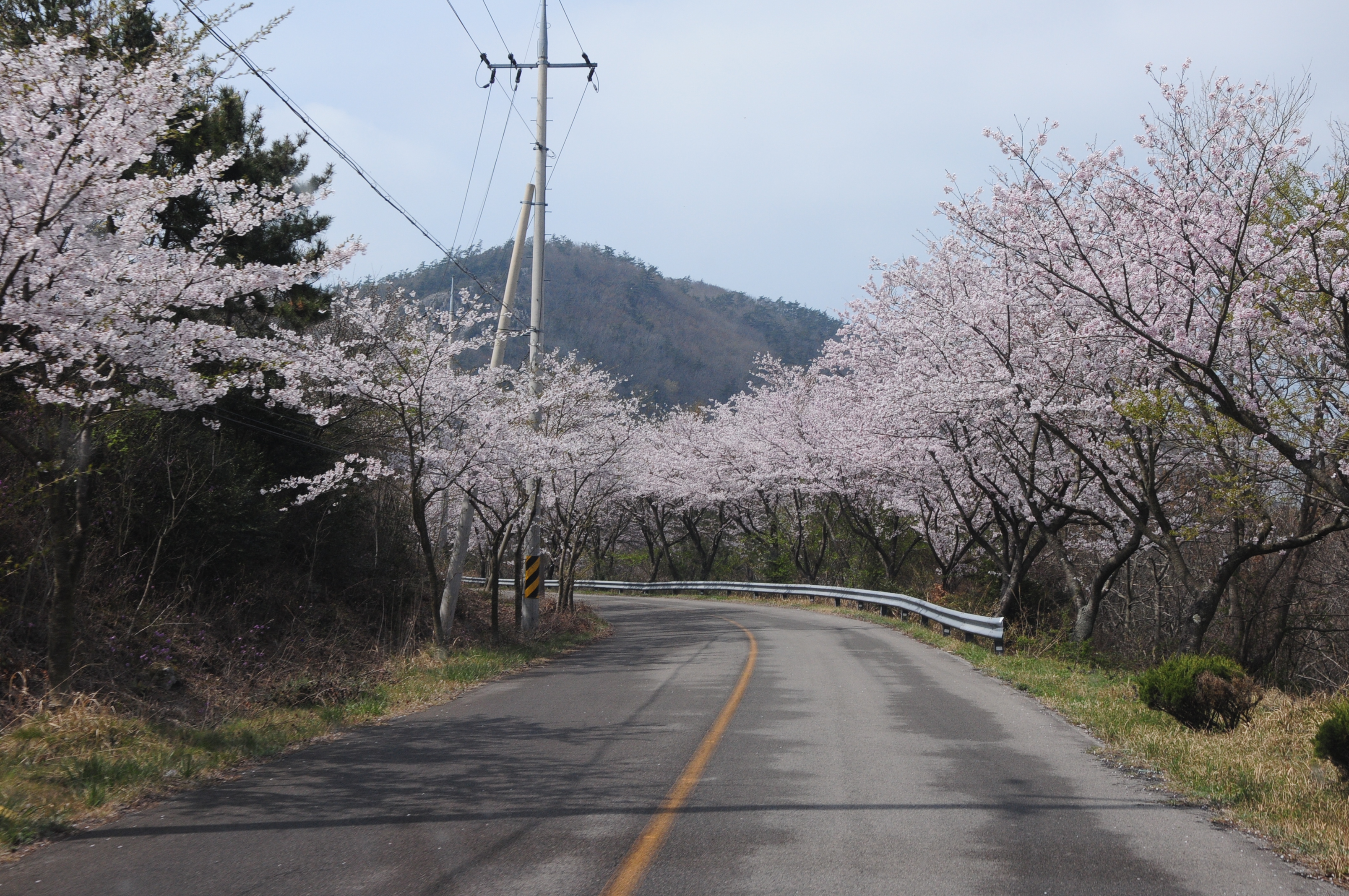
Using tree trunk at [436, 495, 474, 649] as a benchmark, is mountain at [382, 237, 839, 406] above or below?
above

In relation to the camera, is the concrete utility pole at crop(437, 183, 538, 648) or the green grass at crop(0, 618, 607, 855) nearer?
the green grass at crop(0, 618, 607, 855)

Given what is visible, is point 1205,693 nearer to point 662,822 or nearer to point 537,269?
point 662,822

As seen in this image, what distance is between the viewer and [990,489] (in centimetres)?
2295

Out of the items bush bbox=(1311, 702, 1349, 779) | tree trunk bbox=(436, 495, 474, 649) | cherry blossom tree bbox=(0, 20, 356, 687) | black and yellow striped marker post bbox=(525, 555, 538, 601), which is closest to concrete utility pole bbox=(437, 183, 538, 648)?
tree trunk bbox=(436, 495, 474, 649)

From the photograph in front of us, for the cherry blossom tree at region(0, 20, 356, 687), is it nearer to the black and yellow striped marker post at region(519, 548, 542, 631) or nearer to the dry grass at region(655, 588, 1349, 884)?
the dry grass at region(655, 588, 1349, 884)

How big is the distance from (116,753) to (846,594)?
85.6 feet

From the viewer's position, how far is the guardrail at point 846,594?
18.9 metres

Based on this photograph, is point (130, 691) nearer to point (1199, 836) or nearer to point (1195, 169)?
point (1199, 836)

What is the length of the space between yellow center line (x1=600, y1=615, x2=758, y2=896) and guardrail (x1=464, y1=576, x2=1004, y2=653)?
9.56m

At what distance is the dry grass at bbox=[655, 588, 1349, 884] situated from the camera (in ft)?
19.8

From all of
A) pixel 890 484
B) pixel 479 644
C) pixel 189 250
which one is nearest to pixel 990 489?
pixel 890 484

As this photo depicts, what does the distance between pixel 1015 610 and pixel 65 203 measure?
2153 cm

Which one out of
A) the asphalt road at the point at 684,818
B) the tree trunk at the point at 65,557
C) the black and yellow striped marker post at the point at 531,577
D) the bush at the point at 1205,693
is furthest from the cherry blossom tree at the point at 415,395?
the bush at the point at 1205,693

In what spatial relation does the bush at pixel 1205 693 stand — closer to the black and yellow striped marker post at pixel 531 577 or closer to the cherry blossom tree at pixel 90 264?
the cherry blossom tree at pixel 90 264
